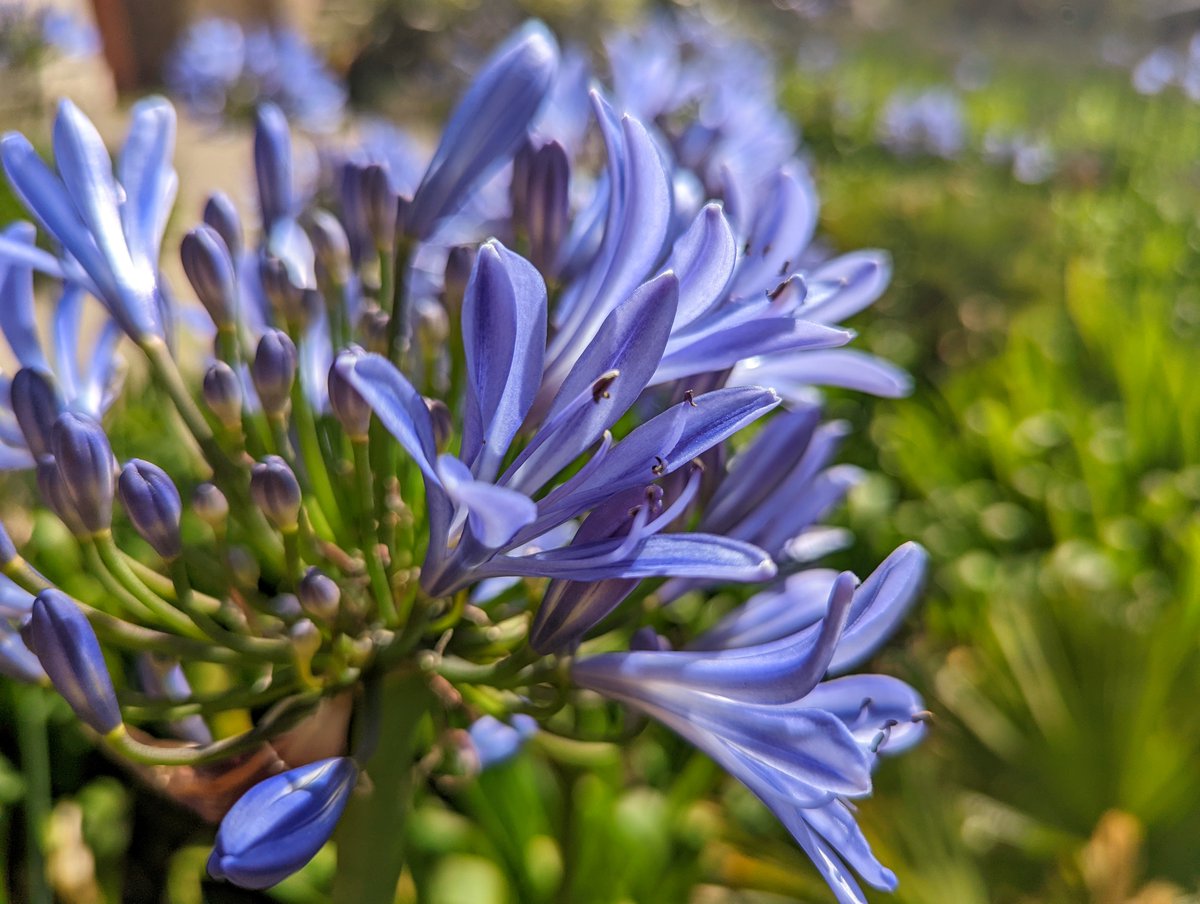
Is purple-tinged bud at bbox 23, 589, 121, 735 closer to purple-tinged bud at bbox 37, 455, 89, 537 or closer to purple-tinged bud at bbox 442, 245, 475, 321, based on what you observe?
purple-tinged bud at bbox 37, 455, 89, 537

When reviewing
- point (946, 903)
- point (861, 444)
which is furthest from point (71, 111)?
point (861, 444)

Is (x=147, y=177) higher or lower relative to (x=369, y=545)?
higher

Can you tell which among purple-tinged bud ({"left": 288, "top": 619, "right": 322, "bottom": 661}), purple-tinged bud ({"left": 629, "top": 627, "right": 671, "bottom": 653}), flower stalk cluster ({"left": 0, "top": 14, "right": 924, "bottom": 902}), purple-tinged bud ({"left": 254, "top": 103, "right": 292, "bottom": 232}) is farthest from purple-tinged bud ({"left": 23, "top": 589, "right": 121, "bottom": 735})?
purple-tinged bud ({"left": 254, "top": 103, "right": 292, "bottom": 232})

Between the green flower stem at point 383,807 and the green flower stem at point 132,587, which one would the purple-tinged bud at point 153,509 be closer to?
the green flower stem at point 132,587

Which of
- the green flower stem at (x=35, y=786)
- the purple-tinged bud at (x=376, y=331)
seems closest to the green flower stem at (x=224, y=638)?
the purple-tinged bud at (x=376, y=331)

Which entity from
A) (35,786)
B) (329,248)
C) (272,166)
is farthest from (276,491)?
(35,786)

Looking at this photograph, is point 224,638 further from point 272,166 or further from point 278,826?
point 272,166
